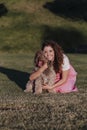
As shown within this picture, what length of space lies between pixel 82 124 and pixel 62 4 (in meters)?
40.9

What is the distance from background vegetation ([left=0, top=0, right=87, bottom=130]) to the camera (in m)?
8.00

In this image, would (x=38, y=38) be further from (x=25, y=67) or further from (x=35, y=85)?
(x=35, y=85)

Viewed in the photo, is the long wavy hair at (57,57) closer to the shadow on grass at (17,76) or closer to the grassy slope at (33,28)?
the shadow on grass at (17,76)

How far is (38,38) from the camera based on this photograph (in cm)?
3978

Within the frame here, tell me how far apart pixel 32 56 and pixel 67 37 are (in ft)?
47.4

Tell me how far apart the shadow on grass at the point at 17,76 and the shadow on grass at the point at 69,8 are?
29.1 m

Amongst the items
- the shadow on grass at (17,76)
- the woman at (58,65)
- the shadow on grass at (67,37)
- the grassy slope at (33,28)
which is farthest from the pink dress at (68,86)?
the shadow on grass at (67,37)

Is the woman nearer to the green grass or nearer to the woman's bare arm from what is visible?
the woman's bare arm

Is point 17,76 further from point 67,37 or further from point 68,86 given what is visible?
point 67,37

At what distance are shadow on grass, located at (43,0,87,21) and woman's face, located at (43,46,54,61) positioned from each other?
34902 mm

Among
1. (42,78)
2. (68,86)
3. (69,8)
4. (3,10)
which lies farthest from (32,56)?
(69,8)

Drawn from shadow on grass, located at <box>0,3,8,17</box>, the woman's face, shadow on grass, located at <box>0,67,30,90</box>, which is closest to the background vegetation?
shadow on grass, located at <box>0,67,30,90</box>

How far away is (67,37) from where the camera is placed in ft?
134

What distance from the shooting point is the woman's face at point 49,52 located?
37.3 feet
